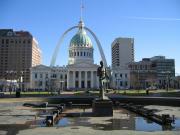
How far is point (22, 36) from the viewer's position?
654 feet

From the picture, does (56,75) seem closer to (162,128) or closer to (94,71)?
(94,71)

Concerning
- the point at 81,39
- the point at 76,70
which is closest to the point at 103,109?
the point at 76,70

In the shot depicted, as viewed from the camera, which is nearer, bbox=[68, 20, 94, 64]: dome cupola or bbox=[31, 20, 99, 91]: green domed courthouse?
bbox=[31, 20, 99, 91]: green domed courthouse

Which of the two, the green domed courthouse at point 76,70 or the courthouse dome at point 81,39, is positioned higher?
the courthouse dome at point 81,39

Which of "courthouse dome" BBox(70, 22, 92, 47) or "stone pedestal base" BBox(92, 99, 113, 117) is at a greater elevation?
"courthouse dome" BBox(70, 22, 92, 47)

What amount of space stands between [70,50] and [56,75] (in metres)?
17.2

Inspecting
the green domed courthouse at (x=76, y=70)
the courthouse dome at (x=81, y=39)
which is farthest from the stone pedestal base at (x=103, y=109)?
the courthouse dome at (x=81, y=39)

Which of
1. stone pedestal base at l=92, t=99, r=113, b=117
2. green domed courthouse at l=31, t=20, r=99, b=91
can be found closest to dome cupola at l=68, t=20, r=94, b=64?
green domed courthouse at l=31, t=20, r=99, b=91

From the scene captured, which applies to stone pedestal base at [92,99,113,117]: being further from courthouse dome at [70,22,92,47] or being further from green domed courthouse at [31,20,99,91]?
courthouse dome at [70,22,92,47]

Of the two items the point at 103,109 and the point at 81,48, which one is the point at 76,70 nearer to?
the point at 81,48

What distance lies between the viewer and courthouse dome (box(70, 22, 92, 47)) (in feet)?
610

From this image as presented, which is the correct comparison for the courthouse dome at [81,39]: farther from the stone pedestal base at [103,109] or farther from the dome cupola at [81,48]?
the stone pedestal base at [103,109]

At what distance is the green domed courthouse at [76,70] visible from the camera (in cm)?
18238

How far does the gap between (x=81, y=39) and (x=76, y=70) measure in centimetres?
1871
